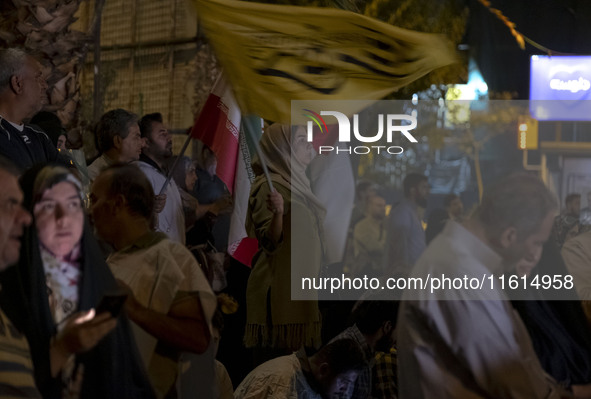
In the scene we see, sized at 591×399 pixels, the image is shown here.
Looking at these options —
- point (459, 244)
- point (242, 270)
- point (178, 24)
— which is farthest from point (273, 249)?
point (178, 24)

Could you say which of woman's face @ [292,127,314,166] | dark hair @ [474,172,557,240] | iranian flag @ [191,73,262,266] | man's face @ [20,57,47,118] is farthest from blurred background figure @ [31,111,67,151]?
dark hair @ [474,172,557,240]

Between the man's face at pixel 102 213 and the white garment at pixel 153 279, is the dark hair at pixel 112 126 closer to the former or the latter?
the man's face at pixel 102 213

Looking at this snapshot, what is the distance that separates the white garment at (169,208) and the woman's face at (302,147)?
1.83 feet

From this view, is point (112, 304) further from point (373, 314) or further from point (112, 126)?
point (373, 314)

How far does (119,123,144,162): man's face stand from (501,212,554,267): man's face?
5.37 ft

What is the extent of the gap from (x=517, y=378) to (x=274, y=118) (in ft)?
4.97

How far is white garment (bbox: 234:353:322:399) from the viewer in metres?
3.76

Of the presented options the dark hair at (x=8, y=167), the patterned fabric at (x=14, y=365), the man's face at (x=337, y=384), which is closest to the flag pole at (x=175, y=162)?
the dark hair at (x=8, y=167)

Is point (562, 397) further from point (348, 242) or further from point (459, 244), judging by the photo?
point (348, 242)

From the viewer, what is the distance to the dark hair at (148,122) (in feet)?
12.4

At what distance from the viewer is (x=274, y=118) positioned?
12.2 feet

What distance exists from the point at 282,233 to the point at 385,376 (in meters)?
0.79

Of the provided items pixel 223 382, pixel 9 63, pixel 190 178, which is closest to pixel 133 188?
pixel 190 178

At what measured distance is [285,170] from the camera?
3771mm
